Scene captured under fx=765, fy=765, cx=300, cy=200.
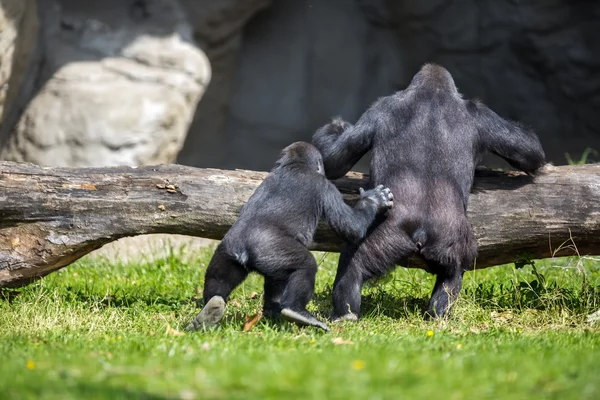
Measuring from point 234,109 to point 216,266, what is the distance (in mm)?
7649

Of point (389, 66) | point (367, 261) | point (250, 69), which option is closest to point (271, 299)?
point (367, 261)

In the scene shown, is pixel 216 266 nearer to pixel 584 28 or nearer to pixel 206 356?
pixel 206 356

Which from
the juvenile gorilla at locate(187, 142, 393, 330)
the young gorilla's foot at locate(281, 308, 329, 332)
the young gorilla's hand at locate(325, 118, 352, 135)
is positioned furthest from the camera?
the young gorilla's hand at locate(325, 118, 352, 135)

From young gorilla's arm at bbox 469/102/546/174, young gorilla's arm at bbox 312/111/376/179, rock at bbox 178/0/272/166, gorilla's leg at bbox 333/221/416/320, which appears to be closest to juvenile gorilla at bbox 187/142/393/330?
gorilla's leg at bbox 333/221/416/320

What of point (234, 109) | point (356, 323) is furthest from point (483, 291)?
point (234, 109)

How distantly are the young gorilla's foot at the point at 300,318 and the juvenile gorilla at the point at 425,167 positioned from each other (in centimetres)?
61

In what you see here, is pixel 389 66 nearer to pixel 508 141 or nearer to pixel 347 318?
pixel 508 141

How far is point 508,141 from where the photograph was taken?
5.95 meters

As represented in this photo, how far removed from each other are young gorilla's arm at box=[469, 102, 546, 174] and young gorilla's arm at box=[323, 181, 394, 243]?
1048 millimetres

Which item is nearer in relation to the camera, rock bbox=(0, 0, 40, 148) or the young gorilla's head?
the young gorilla's head

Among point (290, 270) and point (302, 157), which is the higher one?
point (302, 157)

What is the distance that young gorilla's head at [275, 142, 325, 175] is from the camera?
5.62 m

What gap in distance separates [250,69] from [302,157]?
7.28 metres

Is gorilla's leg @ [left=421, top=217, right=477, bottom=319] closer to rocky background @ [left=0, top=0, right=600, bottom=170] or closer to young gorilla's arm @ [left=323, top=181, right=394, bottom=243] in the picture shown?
young gorilla's arm @ [left=323, top=181, right=394, bottom=243]
